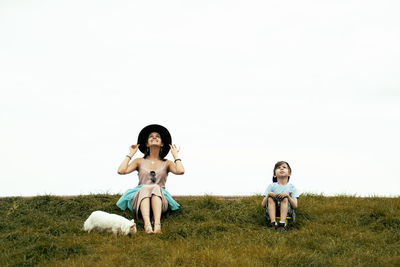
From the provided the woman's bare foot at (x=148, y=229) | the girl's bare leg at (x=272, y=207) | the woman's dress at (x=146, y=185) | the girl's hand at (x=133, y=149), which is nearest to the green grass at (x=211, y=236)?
the woman's bare foot at (x=148, y=229)

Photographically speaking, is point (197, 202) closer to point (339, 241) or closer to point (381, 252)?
point (339, 241)

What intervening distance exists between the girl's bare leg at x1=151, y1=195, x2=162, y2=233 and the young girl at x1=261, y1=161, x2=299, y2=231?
212 cm

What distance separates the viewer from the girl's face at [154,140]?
10156 mm

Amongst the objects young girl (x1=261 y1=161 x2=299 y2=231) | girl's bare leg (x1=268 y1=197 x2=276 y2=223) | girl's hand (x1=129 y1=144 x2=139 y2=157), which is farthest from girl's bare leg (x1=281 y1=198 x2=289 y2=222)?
girl's hand (x1=129 y1=144 x2=139 y2=157)

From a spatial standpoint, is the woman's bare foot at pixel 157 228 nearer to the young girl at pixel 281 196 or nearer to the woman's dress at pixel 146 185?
the woman's dress at pixel 146 185

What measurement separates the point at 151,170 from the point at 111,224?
1.95m

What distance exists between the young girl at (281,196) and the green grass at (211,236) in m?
0.32

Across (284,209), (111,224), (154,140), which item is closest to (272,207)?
(284,209)

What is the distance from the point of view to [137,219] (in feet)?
31.5

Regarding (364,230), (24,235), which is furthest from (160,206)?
(364,230)

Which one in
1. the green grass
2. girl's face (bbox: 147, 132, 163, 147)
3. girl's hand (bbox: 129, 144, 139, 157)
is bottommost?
the green grass

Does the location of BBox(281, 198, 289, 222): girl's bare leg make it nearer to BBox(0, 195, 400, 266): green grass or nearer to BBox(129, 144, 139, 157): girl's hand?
BBox(0, 195, 400, 266): green grass

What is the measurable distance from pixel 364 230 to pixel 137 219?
15.1ft

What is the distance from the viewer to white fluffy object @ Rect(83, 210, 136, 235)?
27.3 ft
